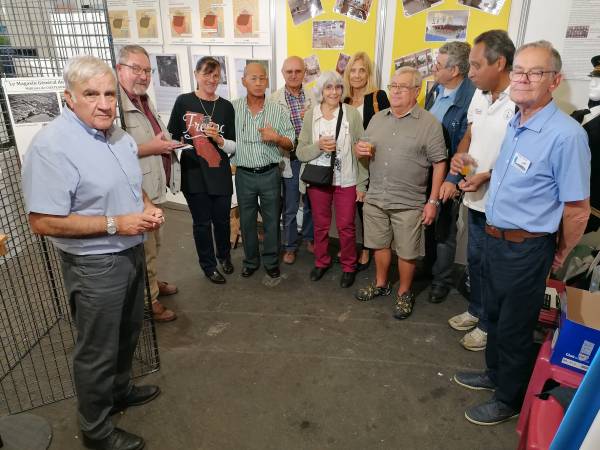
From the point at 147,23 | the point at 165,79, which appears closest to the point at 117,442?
the point at 165,79

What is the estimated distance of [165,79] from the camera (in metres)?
4.68

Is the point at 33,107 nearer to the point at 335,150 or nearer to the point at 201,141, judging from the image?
the point at 201,141

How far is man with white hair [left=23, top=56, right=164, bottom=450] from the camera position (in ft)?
5.01

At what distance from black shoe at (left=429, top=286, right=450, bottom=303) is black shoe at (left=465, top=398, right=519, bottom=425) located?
1.10 meters

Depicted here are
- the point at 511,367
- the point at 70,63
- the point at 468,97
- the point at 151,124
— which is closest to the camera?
the point at 70,63

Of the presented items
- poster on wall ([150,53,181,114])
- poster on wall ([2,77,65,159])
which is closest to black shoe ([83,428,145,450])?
poster on wall ([2,77,65,159])

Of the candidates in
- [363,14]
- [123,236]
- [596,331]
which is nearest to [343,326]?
[596,331]

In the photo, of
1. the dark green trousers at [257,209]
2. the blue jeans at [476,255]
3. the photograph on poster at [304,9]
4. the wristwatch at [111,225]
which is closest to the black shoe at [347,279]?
the dark green trousers at [257,209]

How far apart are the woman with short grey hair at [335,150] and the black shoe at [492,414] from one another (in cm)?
151

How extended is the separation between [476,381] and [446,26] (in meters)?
2.49

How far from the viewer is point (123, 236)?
1721mm

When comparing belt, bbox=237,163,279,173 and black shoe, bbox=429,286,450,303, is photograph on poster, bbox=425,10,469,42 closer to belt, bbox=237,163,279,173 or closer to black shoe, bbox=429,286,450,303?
belt, bbox=237,163,279,173

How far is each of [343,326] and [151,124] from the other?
180 cm

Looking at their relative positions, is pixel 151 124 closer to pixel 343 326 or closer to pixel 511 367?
pixel 343 326
